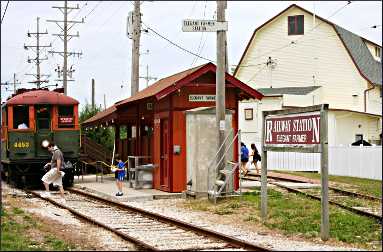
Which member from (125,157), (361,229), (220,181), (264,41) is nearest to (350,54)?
(264,41)

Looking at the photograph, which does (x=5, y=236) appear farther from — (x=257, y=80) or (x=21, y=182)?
(x=257, y=80)

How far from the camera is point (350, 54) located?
147 ft

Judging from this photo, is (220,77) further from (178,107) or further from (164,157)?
(164,157)

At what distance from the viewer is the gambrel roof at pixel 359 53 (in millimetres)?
45312

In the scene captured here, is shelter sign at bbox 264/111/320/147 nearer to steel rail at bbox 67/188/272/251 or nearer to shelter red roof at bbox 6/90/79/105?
steel rail at bbox 67/188/272/251

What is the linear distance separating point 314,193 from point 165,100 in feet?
17.1

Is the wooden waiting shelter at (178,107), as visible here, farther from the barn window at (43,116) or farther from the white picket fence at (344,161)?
the white picket fence at (344,161)

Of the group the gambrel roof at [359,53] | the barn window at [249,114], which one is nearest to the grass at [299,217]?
the barn window at [249,114]

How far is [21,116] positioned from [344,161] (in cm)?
1610

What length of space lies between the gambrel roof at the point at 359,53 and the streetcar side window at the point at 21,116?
26.1m

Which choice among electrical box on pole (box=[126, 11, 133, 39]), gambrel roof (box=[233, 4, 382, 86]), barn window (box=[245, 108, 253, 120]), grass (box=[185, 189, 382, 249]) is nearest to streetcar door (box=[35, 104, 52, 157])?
electrical box on pole (box=[126, 11, 133, 39])

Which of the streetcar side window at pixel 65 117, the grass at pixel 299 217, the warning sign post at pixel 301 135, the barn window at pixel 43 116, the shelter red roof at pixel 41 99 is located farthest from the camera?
the streetcar side window at pixel 65 117

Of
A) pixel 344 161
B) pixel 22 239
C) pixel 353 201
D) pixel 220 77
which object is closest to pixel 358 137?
pixel 344 161

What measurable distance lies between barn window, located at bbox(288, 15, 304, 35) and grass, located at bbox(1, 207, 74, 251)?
36.2 metres
